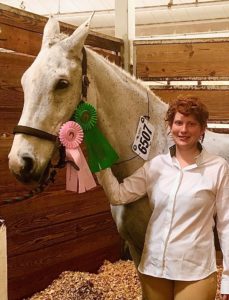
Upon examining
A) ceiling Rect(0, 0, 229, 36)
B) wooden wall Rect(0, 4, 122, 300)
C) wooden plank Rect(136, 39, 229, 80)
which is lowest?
wooden wall Rect(0, 4, 122, 300)

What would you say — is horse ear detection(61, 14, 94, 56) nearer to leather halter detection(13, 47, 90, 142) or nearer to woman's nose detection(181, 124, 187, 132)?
leather halter detection(13, 47, 90, 142)

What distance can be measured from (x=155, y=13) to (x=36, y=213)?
395 cm

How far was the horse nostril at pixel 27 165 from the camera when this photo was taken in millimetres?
1506

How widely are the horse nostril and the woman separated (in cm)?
44

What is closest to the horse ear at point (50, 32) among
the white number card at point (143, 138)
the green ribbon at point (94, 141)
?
the green ribbon at point (94, 141)

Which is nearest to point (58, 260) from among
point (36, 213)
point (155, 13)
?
point (36, 213)

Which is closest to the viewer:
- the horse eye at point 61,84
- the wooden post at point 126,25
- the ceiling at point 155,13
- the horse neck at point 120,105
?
the horse eye at point 61,84

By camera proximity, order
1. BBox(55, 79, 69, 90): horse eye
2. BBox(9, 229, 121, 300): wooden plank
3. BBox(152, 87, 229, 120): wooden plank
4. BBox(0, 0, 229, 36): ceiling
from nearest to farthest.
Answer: BBox(55, 79, 69, 90): horse eye, BBox(9, 229, 121, 300): wooden plank, BBox(152, 87, 229, 120): wooden plank, BBox(0, 0, 229, 36): ceiling

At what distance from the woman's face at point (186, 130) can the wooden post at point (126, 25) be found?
2018 millimetres

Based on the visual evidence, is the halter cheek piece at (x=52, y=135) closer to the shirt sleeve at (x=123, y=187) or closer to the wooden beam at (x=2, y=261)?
the shirt sleeve at (x=123, y=187)

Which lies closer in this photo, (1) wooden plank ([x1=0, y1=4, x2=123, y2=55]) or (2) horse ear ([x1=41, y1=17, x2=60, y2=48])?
(2) horse ear ([x1=41, y1=17, x2=60, y2=48])

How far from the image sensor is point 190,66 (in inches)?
129

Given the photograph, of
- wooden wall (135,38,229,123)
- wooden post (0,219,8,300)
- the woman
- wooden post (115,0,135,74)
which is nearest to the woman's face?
the woman

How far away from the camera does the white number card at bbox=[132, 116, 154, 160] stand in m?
1.86
